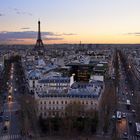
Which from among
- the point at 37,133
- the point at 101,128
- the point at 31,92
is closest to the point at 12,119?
the point at 37,133

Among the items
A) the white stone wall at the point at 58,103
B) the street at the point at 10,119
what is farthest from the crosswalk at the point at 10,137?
the white stone wall at the point at 58,103

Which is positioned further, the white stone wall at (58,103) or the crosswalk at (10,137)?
the white stone wall at (58,103)

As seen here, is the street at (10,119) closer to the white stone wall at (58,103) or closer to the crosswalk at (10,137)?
the crosswalk at (10,137)

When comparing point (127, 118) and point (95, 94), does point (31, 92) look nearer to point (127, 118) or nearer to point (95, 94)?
point (95, 94)

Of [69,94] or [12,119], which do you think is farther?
[69,94]

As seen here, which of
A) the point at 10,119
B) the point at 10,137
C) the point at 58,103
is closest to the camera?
the point at 10,137

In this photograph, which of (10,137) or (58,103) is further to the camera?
(58,103)

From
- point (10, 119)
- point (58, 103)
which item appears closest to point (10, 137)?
point (10, 119)

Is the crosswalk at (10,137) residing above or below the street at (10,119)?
below

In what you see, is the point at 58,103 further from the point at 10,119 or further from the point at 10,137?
the point at 10,137

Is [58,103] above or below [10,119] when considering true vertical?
above

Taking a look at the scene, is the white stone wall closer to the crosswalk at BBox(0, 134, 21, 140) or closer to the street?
the street
